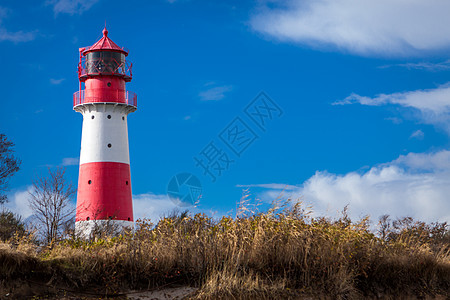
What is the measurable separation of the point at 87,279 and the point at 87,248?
141 cm

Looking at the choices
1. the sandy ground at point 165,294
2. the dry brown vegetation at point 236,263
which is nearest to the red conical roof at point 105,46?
the dry brown vegetation at point 236,263

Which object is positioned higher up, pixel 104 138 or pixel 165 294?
pixel 104 138

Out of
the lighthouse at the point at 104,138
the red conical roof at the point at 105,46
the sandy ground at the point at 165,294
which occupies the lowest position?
the sandy ground at the point at 165,294

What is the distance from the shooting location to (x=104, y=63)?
31.0 meters

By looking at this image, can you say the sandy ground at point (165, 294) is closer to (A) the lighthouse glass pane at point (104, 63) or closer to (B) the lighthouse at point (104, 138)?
(B) the lighthouse at point (104, 138)

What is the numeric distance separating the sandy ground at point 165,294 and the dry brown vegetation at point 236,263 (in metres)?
0.21

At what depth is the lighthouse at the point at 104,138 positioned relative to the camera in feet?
95.9

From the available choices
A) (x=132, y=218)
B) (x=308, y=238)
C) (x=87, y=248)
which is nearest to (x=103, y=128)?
(x=132, y=218)

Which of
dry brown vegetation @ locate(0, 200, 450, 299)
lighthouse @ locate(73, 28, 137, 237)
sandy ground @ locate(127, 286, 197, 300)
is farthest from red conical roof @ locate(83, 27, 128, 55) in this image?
sandy ground @ locate(127, 286, 197, 300)

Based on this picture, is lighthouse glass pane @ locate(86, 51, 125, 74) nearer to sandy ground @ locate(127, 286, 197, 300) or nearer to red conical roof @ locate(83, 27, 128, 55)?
red conical roof @ locate(83, 27, 128, 55)

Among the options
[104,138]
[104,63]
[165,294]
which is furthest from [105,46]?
[165,294]

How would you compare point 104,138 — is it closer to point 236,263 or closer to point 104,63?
point 104,63

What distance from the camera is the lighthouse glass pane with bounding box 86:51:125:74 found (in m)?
30.9

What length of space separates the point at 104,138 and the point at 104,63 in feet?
14.8
